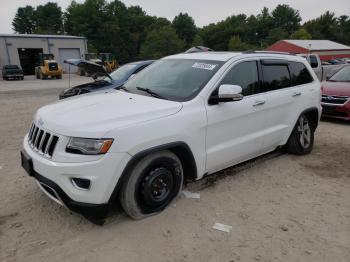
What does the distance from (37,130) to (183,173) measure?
66.3 inches

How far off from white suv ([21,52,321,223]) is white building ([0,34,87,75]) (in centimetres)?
3866

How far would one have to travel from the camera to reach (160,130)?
313cm

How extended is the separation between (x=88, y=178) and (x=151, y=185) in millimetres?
713

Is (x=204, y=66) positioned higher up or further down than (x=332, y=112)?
higher up

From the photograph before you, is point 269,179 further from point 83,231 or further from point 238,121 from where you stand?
point 83,231

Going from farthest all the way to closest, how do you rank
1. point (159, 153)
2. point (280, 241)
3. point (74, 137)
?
1. point (159, 153)
2. point (280, 241)
3. point (74, 137)

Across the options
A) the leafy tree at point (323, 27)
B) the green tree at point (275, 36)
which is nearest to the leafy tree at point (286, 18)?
the leafy tree at point (323, 27)

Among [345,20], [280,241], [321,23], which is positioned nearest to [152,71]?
[280,241]

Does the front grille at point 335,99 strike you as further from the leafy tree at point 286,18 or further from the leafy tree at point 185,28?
the leafy tree at point 286,18

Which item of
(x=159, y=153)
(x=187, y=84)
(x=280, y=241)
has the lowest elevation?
(x=280, y=241)

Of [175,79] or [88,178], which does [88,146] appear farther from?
[175,79]

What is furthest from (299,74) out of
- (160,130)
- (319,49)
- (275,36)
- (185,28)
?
(275,36)

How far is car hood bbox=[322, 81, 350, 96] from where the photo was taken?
7.88 metres

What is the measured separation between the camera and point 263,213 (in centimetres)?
355
